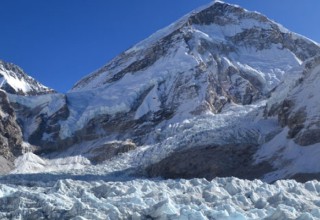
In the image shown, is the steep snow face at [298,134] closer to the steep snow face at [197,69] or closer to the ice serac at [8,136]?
the steep snow face at [197,69]

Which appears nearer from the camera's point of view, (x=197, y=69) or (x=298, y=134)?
(x=298, y=134)

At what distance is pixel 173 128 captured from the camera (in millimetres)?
123125

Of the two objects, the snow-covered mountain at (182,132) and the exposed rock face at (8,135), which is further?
the exposed rock face at (8,135)

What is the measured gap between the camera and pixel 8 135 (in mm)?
132750

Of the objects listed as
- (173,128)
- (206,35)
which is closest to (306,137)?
(173,128)

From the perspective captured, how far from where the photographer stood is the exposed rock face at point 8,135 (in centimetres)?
12406

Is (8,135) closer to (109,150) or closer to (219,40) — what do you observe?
(109,150)

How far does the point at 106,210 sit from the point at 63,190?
27.2 feet

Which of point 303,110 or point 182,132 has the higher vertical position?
point 182,132

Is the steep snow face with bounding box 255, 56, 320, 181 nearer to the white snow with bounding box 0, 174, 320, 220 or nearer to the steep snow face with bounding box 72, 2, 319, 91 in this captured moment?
the white snow with bounding box 0, 174, 320, 220

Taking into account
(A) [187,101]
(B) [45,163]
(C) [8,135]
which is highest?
(A) [187,101]

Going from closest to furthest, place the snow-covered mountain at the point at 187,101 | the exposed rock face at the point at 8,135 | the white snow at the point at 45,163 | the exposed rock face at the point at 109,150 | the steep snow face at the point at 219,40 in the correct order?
1. the snow-covered mountain at the point at 187,101
2. the white snow at the point at 45,163
3. the exposed rock face at the point at 109,150
4. the exposed rock face at the point at 8,135
5. the steep snow face at the point at 219,40

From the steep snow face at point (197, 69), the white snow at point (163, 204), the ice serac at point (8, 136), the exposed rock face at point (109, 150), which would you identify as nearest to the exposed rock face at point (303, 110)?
the white snow at point (163, 204)

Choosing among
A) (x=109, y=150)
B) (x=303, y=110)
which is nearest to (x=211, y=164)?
(x=303, y=110)
